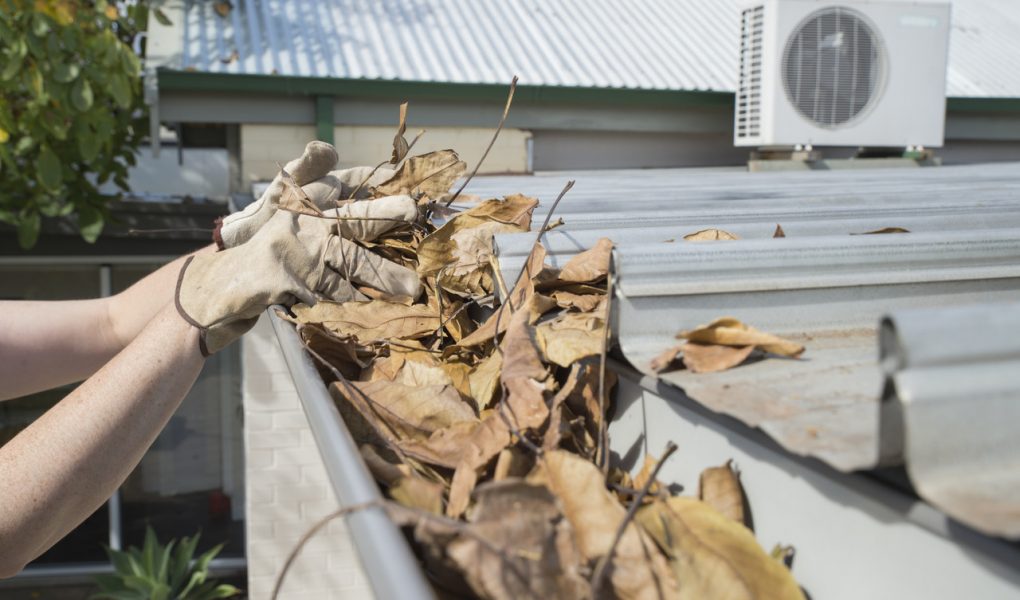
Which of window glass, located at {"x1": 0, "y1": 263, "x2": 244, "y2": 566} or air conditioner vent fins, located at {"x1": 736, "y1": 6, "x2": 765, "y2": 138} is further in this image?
window glass, located at {"x1": 0, "y1": 263, "x2": 244, "y2": 566}

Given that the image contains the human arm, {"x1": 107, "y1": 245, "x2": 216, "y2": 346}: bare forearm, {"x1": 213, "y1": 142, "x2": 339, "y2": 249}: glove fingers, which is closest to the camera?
{"x1": 213, "y1": 142, "x2": 339, "y2": 249}: glove fingers

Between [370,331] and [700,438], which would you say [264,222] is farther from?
[700,438]

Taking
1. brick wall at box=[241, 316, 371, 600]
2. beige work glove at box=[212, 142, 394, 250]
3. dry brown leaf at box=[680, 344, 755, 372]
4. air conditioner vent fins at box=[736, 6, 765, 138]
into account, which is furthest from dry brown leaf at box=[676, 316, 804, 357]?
air conditioner vent fins at box=[736, 6, 765, 138]

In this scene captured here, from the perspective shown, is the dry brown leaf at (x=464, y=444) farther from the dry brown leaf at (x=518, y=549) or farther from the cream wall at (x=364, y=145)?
the cream wall at (x=364, y=145)

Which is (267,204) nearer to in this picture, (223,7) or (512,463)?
(512,463)

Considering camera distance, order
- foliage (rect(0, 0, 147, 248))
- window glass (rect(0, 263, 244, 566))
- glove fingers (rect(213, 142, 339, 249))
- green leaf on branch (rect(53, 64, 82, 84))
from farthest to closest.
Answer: window glass (rect(0, 263, 244, 566)), green leaf on branch (rect(53, 64, 82, 84)), foliage (rect(0, 0, 147, 248)), glove fingers (rect(213, 142, 339, 249))

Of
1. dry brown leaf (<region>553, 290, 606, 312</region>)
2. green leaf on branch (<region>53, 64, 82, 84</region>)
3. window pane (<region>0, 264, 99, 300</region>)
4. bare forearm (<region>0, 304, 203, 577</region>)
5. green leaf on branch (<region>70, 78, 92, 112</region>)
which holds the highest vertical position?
green leaf on branch (<region>53, 64, 82, 84</region>)

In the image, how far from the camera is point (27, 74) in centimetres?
494

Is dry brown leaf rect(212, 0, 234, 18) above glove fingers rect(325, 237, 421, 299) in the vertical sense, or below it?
above

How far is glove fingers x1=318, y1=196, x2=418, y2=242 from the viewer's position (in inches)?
68.7

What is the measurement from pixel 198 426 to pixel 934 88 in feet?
21.5

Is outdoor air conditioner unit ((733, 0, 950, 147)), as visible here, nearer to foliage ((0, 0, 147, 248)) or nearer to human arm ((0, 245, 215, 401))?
foliage ((0, 0, 147, 248))

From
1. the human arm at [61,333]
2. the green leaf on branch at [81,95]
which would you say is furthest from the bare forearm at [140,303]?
the green leaf on branch at [81,95]

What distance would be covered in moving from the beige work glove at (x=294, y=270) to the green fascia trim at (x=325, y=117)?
4.14 meters
